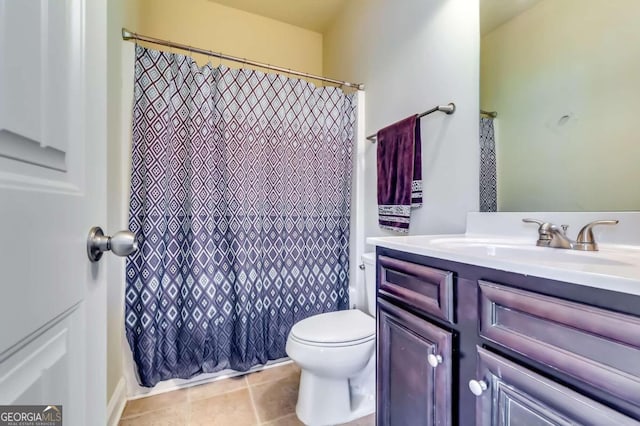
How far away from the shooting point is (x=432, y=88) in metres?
1.35

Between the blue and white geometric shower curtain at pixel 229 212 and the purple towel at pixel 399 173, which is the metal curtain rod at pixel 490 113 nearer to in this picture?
the purple towel at pixel 399 173

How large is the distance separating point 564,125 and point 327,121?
128 cm

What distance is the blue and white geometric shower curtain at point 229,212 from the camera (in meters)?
1.44

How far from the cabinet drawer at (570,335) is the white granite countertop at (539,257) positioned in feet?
0.15

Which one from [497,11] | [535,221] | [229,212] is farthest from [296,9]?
[535,221]

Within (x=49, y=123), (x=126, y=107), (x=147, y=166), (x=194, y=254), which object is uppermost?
(x=126, y=107)

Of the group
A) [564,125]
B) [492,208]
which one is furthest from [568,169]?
[492,208]

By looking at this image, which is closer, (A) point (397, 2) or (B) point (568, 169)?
(B) point (568, 169)

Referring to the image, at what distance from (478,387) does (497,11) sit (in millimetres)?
1369

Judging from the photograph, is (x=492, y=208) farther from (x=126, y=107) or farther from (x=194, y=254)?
(x=126, y=107)

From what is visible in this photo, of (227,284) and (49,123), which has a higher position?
(49,123)

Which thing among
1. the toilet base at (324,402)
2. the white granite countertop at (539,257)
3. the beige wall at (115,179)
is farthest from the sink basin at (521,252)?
the beige wall at (115,179)

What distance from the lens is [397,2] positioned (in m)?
1.57

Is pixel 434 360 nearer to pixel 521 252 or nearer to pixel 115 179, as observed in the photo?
pixel 521 252
